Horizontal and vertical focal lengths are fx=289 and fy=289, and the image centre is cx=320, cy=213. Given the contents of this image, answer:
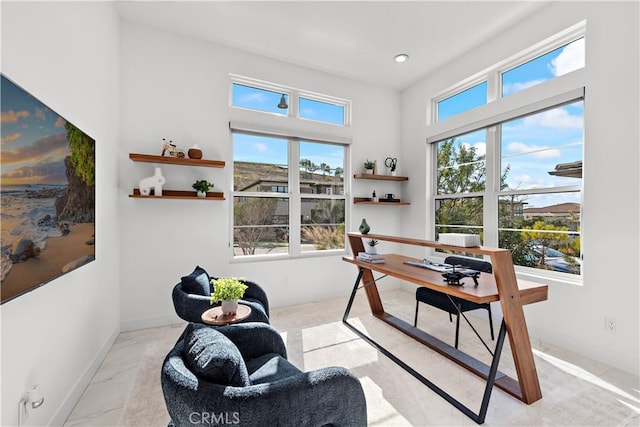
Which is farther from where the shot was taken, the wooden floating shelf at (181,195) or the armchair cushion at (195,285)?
the wooden floating shelf at (181,195)

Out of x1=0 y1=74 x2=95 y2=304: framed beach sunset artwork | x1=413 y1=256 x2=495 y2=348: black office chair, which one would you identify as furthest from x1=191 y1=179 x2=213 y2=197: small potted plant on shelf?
x1=413 y1=256 x2=495 y2=348: black office chair

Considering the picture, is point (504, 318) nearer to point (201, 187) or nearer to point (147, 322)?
point (201, 187)

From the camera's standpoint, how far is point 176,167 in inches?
128

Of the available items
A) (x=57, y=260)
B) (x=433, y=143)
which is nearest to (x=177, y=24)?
(x=57, y=260)

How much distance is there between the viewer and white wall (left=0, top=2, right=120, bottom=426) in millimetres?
1305

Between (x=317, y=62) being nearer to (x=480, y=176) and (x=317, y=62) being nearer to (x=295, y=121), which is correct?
(x=295, y=121)

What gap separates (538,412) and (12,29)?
11.5 ft

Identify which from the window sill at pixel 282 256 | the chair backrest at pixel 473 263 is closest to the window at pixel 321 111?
the window sill at pixel 282 256

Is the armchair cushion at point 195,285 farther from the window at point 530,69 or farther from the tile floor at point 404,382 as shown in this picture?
the window at point 530,69

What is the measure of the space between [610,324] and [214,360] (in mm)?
3143

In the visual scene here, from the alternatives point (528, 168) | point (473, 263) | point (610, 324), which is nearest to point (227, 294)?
point (473, 263)

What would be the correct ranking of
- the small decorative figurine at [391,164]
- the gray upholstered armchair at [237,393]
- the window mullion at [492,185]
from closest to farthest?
the gray upholstered armchair at [237,393]
the window mullion at [492,185]
the small decorative figurine at [391,164]

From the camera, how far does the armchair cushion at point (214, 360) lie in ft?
3.67

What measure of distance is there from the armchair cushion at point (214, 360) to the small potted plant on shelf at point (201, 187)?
2202mm
